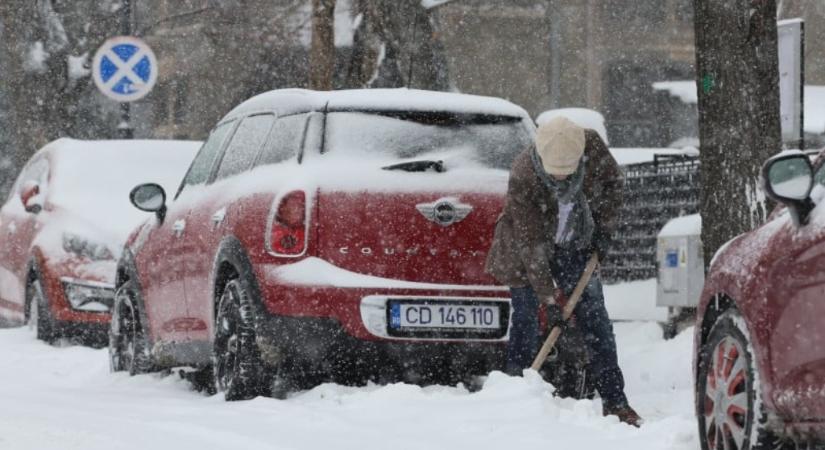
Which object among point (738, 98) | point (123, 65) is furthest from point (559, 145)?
point (123, 65)

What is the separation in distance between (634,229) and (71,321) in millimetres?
6717

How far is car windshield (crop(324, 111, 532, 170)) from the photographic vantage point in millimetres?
7750

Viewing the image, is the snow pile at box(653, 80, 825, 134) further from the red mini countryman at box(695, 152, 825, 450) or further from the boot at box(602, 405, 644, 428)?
the red mini countryman at box(695, 152, 825, 450)

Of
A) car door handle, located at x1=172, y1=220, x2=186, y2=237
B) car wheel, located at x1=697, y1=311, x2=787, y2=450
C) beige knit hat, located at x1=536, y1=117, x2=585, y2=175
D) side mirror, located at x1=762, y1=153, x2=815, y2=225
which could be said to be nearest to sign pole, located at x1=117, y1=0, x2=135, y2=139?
car door handle, located at x1=172, y1=220, x2=186, y2=237

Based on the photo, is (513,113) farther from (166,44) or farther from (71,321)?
(166,44)

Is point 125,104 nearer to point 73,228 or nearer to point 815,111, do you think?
point 73,228

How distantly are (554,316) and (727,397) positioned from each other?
1970 millimetres

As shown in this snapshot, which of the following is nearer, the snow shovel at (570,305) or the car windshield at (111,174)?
the snow shovel at (570,305)

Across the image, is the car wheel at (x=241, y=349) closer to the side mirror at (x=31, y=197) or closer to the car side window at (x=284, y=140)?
the car side window at (x=284, y=140)

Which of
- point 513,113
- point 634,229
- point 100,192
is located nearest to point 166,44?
point 634,229

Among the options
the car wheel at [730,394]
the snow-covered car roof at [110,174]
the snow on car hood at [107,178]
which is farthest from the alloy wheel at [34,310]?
the car wheel at [730,394]

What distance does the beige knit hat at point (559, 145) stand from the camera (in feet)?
23.9

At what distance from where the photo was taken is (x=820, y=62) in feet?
135

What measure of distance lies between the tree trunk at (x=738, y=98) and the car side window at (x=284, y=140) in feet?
8.45
